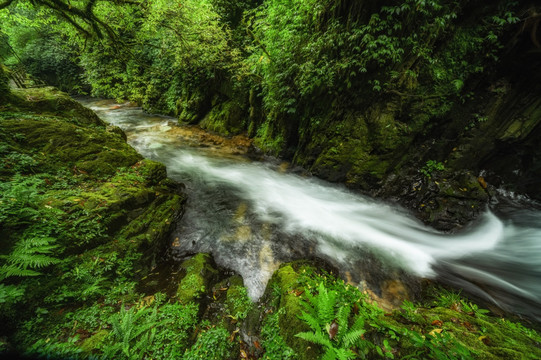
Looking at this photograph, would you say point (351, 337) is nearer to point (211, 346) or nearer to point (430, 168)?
point (211, 346)

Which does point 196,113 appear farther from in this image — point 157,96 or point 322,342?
point 322,342

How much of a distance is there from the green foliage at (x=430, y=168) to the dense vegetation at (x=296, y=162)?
0.06 meters

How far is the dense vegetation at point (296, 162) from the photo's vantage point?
7.44ft

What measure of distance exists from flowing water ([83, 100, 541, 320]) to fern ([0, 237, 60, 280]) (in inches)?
78.0

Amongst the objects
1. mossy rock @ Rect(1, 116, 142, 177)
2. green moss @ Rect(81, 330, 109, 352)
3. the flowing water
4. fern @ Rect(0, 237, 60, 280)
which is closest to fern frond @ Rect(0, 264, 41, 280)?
fern @ Rect(0, 237, 60, 280)

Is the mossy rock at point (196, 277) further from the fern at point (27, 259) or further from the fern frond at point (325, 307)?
the fern frond at point (325, 307)

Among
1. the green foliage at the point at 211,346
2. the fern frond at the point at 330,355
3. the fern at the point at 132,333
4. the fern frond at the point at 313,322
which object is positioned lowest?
the green foliage at the point at 211,346

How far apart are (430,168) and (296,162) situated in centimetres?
485

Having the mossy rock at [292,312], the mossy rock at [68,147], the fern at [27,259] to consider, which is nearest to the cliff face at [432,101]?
the mossy rock at [292,312]

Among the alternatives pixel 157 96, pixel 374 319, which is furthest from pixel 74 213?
pixel 157 96

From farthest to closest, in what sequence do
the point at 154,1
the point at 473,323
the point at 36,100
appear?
the point at 154,1 → the point at 36,100 → the point at 473,323

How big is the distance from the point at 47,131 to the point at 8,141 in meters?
0.70

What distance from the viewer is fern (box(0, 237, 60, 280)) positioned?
2271 mm

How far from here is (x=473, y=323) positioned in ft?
8.13
